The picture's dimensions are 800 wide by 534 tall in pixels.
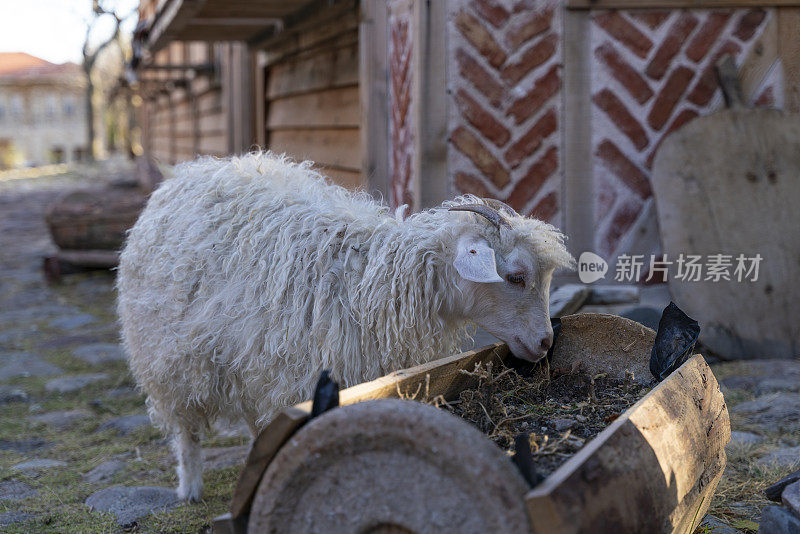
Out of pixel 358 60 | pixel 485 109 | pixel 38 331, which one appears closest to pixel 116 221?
pixel 38 331

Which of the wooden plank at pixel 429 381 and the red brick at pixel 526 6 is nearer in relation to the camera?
the wooden plank at pixel 429 381

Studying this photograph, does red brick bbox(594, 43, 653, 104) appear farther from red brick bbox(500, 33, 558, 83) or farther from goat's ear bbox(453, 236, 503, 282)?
goat's ear bbox(453, 236, 503, 282)

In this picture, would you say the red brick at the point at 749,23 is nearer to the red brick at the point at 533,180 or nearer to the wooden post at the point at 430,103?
the red brick at the point at 533,180

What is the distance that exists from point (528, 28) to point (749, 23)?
1.31 metres

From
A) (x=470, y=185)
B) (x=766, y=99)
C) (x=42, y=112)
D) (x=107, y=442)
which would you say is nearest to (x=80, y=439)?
(x=107, y=442)

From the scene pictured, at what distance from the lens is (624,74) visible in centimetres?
434

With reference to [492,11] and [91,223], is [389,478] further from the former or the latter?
[91,223]

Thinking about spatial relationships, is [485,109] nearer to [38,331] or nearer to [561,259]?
[561,259]

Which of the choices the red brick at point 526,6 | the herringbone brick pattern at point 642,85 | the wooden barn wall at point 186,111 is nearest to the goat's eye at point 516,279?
the herringbone brick pattern at point 642,85

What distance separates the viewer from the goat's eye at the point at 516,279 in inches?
103

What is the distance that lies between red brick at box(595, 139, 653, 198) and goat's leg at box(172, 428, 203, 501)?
104 inches

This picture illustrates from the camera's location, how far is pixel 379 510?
1552 millimetres

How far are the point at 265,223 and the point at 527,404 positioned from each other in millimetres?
1215

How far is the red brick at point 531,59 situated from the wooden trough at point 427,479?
106 inches
